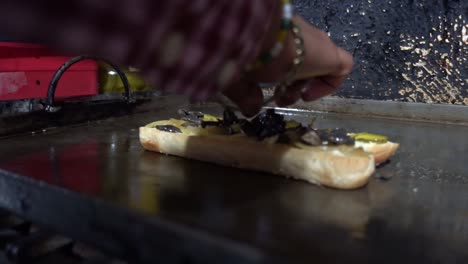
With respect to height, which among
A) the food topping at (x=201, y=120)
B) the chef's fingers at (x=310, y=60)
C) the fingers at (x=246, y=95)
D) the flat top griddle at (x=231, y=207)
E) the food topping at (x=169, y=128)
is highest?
the chef's fingers at (x=310, y=60)

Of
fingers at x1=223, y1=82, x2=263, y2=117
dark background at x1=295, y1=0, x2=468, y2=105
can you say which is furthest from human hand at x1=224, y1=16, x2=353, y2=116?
dark background at x1=295, y1=0, x2=468, y2=105

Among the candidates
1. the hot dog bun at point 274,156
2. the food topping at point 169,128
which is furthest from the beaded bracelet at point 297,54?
the food topping at point 169,128

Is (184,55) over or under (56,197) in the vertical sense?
over

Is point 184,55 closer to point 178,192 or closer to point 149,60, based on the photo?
point 149,60

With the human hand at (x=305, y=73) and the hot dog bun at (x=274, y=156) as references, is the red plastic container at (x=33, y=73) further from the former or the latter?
the human hand at (x=305, y=73)

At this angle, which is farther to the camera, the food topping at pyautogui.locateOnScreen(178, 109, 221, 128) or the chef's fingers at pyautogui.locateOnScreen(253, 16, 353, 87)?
the food topping at pyautogui.locateOnScreen(178, 109, 221, 128)

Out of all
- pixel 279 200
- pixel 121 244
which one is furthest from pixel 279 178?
pixel 121 244

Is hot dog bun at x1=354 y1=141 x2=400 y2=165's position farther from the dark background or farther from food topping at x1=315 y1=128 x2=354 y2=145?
the dark background
